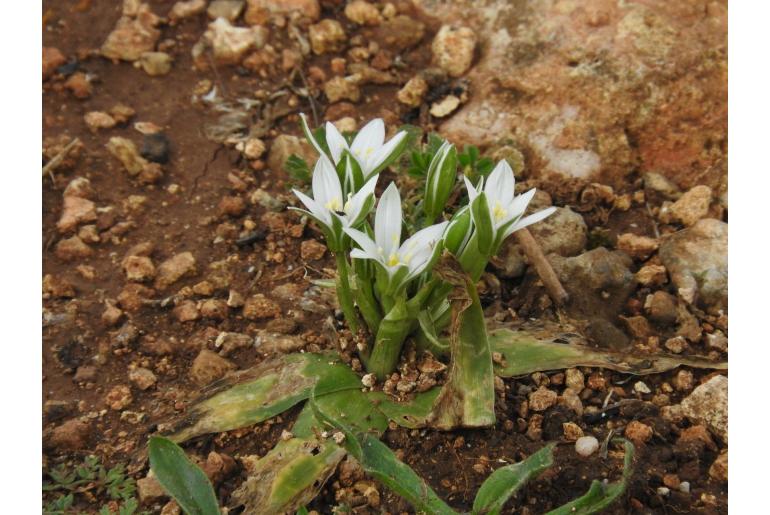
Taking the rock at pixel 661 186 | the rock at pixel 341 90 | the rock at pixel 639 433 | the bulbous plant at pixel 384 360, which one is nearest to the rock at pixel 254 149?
the rock at pixel 341 90

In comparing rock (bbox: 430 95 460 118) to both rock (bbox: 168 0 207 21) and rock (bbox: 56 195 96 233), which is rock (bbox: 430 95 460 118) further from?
rock (bbox: 56 195 96 233)

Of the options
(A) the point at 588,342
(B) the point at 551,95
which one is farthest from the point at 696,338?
(B) the point at 551,95

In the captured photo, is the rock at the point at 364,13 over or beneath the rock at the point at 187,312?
over

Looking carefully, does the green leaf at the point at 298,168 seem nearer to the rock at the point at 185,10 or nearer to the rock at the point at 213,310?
the rock at the point at 213,310

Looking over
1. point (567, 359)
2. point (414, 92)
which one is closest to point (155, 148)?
point (414, 92)

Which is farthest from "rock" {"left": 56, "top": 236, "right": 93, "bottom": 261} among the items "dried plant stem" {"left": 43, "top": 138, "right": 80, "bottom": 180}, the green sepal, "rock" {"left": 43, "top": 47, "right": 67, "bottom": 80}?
the green sepal
